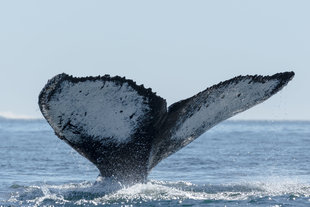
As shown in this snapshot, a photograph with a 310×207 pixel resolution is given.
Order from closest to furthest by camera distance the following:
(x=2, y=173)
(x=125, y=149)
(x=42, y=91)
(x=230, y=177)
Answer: (x=42, y=91) → (x=125, y=149) → (x=230, y=177) → (x=2, y=173)

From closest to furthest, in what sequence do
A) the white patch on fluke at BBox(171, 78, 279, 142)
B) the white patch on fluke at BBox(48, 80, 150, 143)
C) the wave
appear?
A: 1. the white patch on fluke at BBox(48, 80, 150, 143)
2. the white patch on fluke at BBox(171, 78, 279, 142)
3. the wave

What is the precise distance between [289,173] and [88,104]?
603 cm

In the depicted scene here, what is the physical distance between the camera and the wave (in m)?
7.81

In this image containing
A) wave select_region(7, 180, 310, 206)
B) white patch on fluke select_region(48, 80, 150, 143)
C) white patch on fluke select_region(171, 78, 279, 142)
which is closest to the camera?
white patch on fluke select_region(48, 80, 150, 143)

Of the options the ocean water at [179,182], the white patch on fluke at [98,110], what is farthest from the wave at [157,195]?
the white patch on fluke at [98,110]

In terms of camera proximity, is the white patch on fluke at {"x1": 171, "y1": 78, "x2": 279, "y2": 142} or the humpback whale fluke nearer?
the humpback whale fluke

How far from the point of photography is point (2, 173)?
1245 centimetres

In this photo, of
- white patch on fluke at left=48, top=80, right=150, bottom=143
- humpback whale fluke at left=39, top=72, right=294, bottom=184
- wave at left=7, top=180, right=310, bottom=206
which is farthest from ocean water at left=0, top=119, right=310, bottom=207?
white patch on fluke at left=48, top=80, right=150, bottom=143

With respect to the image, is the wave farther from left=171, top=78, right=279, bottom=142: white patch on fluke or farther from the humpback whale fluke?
left=171, top=78, right=279, bottom=142: white patch on fluke

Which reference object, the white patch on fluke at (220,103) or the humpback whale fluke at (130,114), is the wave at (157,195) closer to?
the humpback whale fluke at (130,114)

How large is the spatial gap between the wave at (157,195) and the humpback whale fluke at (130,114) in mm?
246

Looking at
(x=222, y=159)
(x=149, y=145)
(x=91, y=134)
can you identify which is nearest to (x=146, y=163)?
(x=149, y=145)

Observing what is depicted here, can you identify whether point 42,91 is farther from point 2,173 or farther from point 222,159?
point 222,159

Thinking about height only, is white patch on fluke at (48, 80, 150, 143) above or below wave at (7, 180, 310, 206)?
above
